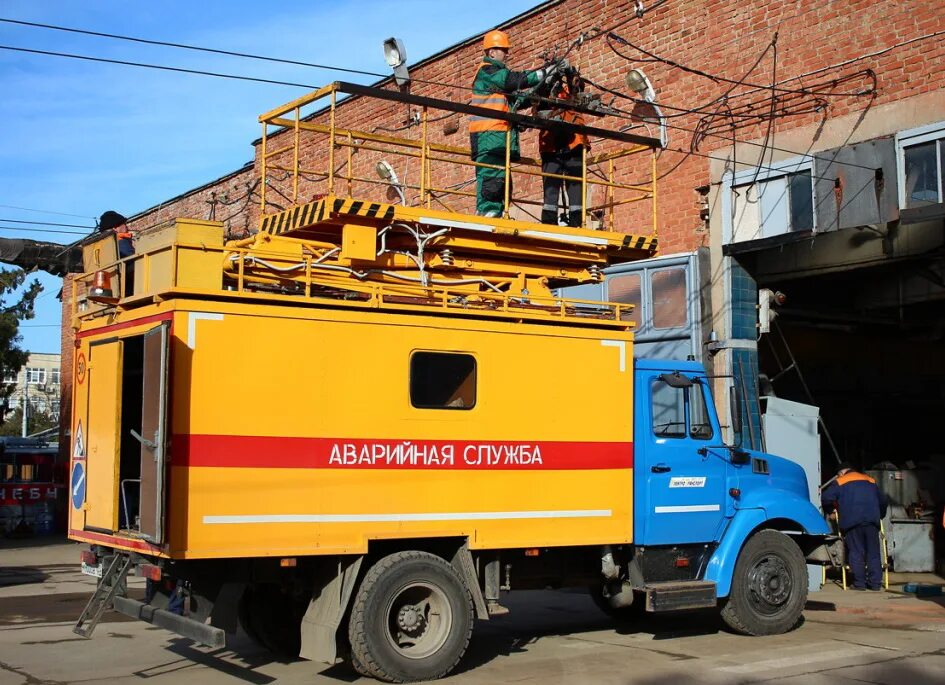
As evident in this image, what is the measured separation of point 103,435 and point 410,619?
296 centimetres

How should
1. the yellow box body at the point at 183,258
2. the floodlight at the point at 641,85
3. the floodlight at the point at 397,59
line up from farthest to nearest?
the floodlight at the point at 397,59, the floodlight at the point at 641,85, the yellow box body at the point at 183,258

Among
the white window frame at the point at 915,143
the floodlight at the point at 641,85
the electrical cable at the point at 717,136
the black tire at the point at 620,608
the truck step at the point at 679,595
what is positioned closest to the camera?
the truck step at the point at 679,595

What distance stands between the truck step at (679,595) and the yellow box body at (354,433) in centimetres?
56

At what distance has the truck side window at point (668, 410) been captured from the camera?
1032cm

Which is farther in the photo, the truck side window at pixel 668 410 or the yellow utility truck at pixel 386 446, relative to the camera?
the truck side window at pixel 668 410

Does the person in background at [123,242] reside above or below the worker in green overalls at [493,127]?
below

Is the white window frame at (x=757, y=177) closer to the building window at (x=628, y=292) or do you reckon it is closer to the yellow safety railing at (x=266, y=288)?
the building window at (x=628, y=292)

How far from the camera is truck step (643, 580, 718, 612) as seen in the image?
9672mm

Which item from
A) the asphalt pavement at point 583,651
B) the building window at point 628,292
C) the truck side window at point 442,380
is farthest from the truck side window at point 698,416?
the building window at point 628,292

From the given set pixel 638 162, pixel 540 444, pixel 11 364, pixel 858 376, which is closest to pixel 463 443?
pixel 540 444

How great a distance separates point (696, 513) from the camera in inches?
405

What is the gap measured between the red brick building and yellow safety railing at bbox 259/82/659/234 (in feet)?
1.44

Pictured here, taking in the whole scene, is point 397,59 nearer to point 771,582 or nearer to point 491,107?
point 491,107

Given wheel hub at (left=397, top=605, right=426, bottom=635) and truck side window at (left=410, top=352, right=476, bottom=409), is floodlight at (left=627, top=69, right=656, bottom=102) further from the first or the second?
wheel hub at (left=397, top=605, right=426, bottom=635)
